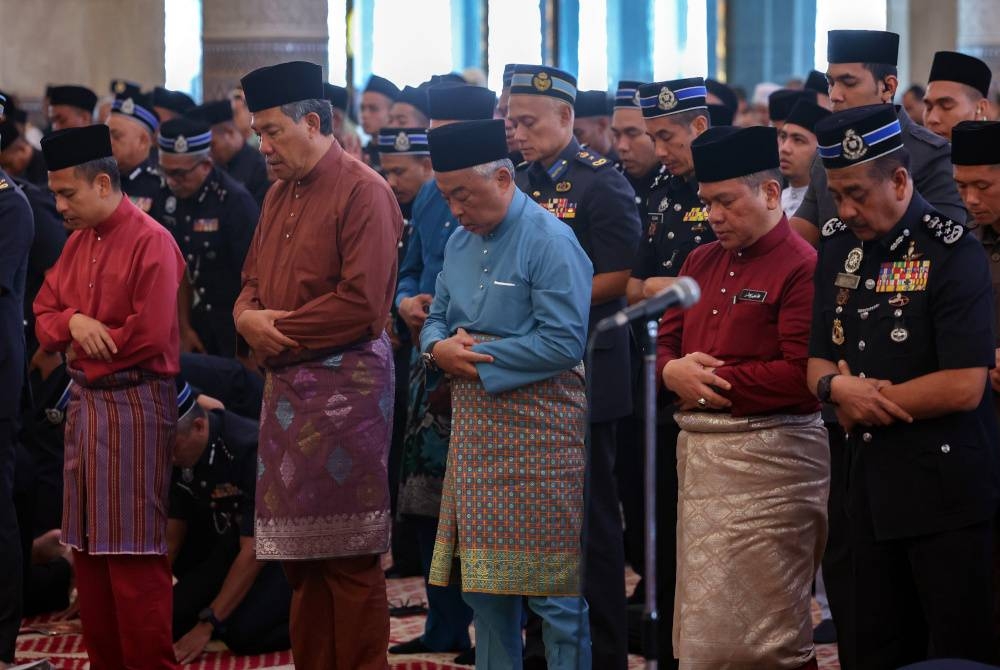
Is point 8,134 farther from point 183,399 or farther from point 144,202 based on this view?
point 183,399

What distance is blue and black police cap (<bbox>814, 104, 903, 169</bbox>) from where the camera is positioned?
390cm

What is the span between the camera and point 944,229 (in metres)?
3.85

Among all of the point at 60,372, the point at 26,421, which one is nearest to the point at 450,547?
the point at 60,372

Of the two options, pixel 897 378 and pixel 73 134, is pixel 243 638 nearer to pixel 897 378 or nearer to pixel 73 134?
pixel 73 134

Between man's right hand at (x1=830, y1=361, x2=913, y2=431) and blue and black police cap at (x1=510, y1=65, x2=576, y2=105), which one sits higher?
blue and black police cap at (x1=510, y1=65, x2=576, y2=105)

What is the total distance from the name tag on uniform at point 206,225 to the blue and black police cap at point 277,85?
262cm

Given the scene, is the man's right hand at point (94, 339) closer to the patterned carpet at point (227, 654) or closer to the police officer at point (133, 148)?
the patterned carpet at point (227, 654)

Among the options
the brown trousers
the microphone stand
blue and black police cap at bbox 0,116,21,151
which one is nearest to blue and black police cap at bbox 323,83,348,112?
blue and black police cap at bbox 0,116,21,151

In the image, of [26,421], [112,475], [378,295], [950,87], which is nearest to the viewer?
[378,295]

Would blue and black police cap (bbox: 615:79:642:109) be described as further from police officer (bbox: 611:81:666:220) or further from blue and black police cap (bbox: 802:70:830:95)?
blue and black police cap (bbox: 802:70:830:95)

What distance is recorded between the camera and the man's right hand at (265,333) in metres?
4.64

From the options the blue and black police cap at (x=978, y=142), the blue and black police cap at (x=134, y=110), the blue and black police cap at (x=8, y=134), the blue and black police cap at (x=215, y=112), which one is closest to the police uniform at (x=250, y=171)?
the blue and black police cap at (x=215, y=112)

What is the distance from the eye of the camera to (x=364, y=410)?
15.6 ft

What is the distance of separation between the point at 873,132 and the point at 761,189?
441mm
